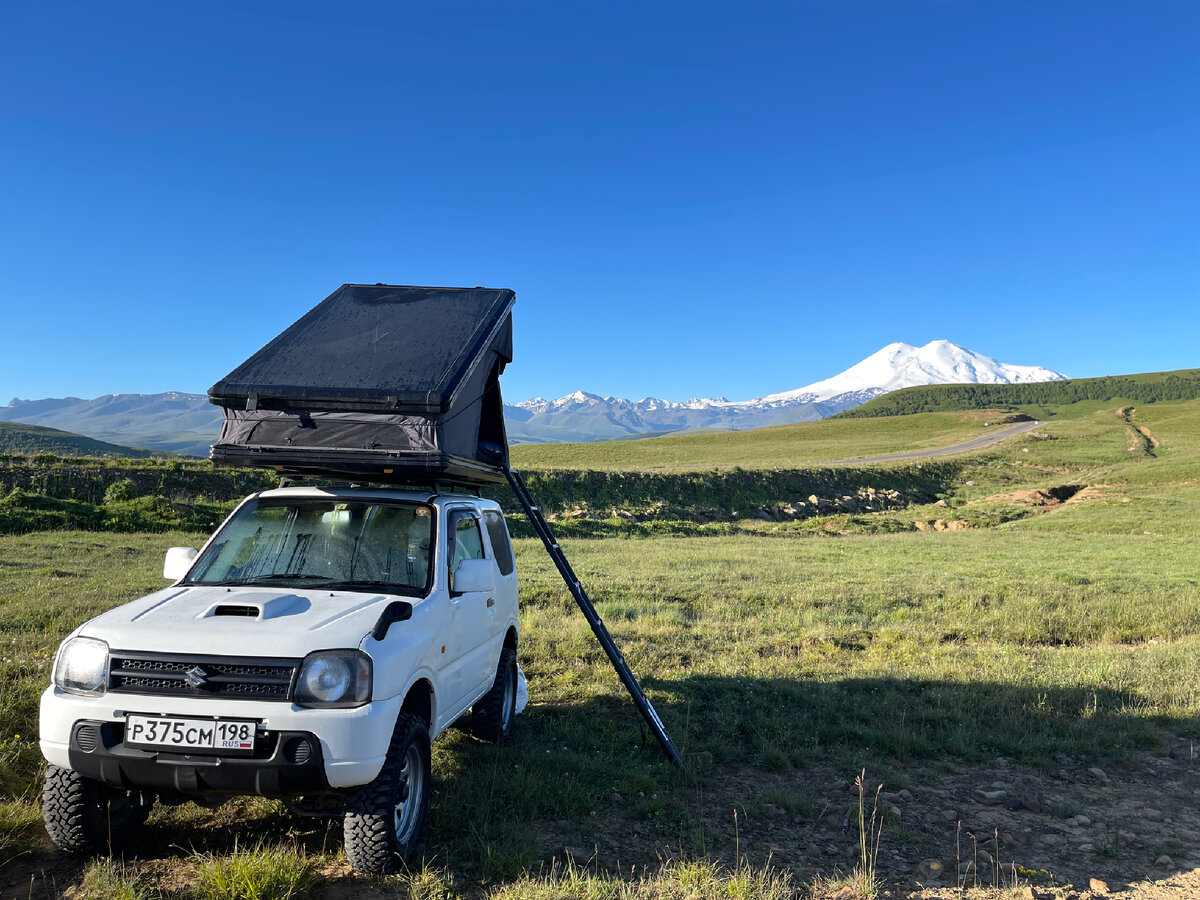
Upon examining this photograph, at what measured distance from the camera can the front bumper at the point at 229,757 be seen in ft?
11.4

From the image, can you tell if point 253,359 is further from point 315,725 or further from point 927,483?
point 927,483

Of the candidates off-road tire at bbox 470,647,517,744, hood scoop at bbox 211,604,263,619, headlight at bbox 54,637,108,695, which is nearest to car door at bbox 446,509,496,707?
off-road tire at bbox 470,647,517,744

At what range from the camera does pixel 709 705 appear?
7496mm

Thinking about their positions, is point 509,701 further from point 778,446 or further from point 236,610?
point 778,446

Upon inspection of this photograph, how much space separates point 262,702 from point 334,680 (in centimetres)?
35

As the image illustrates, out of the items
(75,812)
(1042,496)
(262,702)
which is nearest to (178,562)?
(75,812)

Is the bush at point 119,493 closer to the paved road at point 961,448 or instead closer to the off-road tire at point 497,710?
the off-road tire at point 497,710

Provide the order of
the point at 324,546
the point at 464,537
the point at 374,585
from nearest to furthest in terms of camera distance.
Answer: the point at 374,585 → the point at 324,546 → the point at 464,537

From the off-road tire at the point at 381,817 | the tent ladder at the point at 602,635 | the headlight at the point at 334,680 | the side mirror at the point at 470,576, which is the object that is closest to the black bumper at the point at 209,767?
the headlight at the point at 334,680

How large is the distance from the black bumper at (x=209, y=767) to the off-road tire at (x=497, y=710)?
8.49ft

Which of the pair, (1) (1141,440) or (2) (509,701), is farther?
(1) (1141,440)

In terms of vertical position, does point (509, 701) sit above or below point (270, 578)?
below

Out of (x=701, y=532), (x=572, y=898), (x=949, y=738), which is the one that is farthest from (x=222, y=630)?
(x=701, y=532)

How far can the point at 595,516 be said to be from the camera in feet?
105
